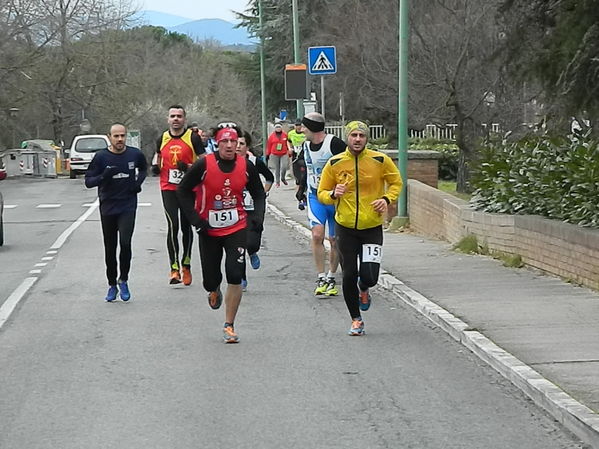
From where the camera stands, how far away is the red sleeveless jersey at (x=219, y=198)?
31.7 ft


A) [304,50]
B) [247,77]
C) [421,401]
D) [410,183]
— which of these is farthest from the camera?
[247,77]

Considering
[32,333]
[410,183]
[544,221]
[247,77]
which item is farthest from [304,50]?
[32,333]

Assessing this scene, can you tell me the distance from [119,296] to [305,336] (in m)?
3.07

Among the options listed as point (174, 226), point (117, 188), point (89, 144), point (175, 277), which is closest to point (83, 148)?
point (89, 144)

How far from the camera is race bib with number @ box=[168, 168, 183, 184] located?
12641 millimetres

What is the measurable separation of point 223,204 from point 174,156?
10.2 feet

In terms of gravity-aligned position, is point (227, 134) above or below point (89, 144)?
above

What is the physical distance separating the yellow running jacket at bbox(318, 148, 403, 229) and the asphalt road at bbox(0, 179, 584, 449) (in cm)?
103

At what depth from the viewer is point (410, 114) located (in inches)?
1248

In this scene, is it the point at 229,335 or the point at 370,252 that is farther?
the point at 370,252

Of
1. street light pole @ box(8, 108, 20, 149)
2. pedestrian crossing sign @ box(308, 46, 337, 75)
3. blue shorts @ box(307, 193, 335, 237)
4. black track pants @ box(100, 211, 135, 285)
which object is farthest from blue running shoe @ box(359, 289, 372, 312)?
street light pole @ box(8, 108, 20, 149)

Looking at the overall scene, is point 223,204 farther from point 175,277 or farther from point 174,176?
point 175,277

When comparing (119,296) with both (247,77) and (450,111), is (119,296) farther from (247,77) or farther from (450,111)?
(247,77)

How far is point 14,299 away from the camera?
1253 cm
